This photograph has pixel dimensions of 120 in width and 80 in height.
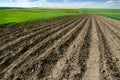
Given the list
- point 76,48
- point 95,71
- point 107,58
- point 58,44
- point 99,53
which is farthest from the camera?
point 58,44

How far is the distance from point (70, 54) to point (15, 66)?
120 inches

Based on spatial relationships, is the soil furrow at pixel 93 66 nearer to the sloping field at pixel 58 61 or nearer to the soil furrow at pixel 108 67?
the sloping field at pixel 58 61

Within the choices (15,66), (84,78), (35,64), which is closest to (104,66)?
(84,78)

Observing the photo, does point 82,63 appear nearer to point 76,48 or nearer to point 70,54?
point 70,54

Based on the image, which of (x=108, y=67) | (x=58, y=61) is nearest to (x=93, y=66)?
(x=108, y=67)

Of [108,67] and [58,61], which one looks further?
[58,61]

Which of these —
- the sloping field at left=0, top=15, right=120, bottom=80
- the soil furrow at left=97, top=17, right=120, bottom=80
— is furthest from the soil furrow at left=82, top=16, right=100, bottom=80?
the soil furrow at left=97, top=17, right=120, bottom=80

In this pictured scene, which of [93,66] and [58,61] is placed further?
[58,61]

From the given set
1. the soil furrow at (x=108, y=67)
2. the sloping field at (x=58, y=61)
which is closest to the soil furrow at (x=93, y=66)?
the sloping field at (x=58, y=61)

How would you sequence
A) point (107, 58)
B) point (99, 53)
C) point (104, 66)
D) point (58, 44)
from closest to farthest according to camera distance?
point (104, 66)
point (107, 58)
point (99, 53)
point (58, 44)

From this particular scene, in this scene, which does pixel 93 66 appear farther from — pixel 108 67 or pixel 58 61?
pixel 58 61

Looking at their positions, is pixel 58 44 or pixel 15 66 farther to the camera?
pixel 58 44

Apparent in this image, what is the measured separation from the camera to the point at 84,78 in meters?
6.45

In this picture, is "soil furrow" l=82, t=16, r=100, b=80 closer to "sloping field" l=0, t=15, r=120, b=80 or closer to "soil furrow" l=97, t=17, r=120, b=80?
"sloping field" l=0, t=15, r=120, b=80
